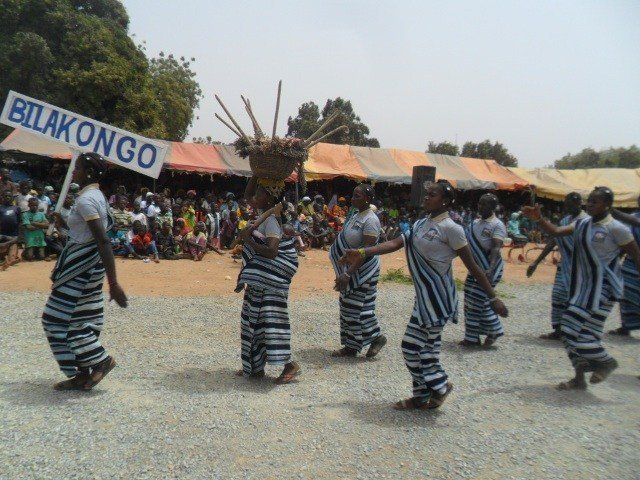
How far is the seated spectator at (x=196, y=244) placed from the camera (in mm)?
12758

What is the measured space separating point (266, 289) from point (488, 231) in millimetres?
3020

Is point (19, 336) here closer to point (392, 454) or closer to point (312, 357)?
point (312, 357)

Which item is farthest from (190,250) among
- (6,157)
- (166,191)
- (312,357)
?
(312,357)

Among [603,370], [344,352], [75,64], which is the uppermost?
[75,64]

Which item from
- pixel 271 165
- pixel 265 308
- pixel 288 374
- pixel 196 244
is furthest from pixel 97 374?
pixel 196 244

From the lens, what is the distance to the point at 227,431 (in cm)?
359

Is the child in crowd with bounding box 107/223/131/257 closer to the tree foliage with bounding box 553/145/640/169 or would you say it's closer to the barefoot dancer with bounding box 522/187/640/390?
the barefoot dancer with bounding box 522/187/640/390

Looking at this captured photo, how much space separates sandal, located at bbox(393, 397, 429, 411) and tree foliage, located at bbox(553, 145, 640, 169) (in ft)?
145

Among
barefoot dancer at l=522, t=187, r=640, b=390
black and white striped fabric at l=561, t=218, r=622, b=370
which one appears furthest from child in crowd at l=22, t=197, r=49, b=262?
black and white striped fabric at l=561, t=218, r=622, b=370

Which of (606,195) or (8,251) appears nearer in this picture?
(606,195)

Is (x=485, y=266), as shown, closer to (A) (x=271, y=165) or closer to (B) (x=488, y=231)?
(B) (x=488, y=231)

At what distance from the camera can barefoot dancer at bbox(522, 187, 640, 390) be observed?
472 cm

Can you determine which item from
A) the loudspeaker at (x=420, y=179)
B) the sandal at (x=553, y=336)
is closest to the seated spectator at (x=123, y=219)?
the loudspeaker at (x=420, y=179)

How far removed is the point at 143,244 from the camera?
1227cm
